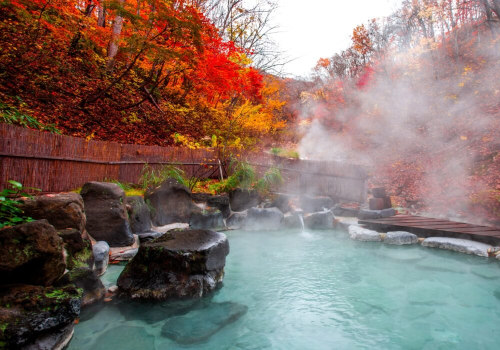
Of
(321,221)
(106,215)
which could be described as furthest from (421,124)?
(106,215)

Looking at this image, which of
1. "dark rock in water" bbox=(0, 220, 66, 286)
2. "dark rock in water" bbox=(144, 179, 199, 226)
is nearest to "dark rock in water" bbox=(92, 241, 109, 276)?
"dark rock in water" bbox=(0, 220, 66, 286)

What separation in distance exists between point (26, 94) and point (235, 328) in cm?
872

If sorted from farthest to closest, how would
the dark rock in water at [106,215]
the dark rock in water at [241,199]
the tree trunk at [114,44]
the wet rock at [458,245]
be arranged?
the tree trunk at [114,44] → the dark rock in water at [241,199] → the wet rock at [458,245] → the dark rock in water at [106,215]

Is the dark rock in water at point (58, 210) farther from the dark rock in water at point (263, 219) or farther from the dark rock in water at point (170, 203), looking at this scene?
the dark rock in water at point (263, 219)

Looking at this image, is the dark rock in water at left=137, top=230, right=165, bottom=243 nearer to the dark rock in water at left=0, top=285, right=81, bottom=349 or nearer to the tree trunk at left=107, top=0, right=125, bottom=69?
the dark rock in water at left=0, top=285, right=81, bottom=349

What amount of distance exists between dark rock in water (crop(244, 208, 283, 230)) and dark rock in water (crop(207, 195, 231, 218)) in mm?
632

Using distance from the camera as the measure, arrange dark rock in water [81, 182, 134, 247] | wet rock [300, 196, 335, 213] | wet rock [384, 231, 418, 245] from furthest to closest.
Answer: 1. wet rock [300, 196, 335, 213]
2. wet rock [384, 231, 418, 245]
3. dark rock in water [81, 182, 134, 247]

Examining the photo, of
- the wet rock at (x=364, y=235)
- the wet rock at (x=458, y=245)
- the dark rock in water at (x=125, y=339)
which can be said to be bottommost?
the dark rock in water at (x=125, y=339)

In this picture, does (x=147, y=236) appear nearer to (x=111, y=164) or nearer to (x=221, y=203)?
(x=221, y=203)

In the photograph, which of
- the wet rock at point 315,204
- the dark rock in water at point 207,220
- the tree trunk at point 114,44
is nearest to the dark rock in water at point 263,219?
the dark rock in water at point 207,220

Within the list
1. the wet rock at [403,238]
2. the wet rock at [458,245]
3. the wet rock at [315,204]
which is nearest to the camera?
the wet rock at [458,245]

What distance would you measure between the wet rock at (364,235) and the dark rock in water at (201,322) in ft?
12.9

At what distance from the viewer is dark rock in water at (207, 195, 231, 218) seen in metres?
7.17

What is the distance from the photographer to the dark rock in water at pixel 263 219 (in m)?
7.29
